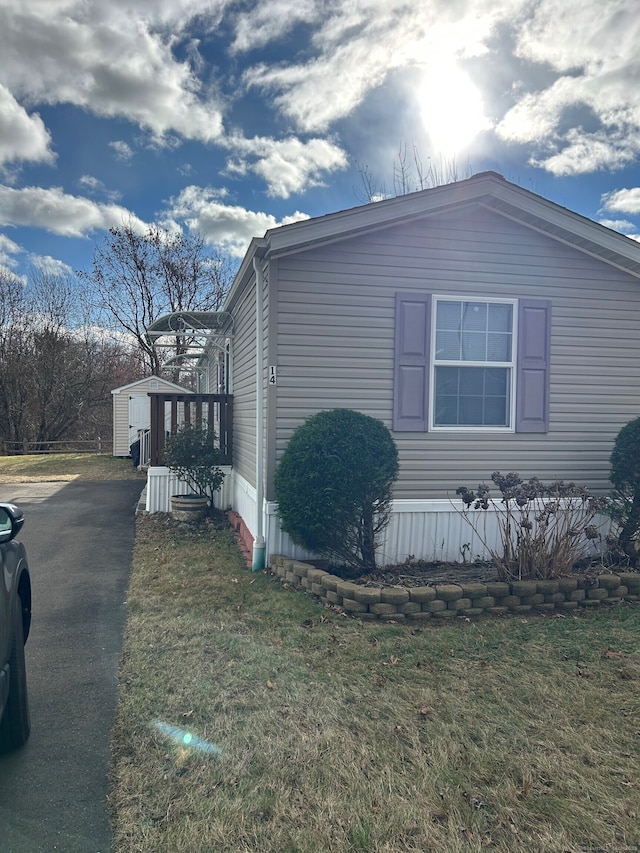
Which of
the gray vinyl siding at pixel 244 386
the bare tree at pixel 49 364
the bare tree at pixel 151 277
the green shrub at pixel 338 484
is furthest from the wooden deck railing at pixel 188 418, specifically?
the bare tree at pixel 49 364

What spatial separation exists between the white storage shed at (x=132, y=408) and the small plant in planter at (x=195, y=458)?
9.71 m

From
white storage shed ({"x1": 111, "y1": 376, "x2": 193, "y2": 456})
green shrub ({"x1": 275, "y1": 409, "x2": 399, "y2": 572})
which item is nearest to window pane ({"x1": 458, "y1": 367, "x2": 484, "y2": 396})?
green shrub ({"x1": 275, "y1": 409, "x2": 399, "y2": 572})

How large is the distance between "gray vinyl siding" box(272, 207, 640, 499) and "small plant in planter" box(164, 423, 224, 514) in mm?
2915

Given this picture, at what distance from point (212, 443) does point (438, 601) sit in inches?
187

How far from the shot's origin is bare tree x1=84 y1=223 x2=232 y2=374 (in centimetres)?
2445

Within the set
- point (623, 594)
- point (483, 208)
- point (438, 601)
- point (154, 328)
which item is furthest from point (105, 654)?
point (154, 328)

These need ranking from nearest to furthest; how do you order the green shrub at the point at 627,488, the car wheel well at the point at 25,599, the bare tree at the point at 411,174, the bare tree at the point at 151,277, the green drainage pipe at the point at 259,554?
the car wheel well at the point at 25,599 → the green shrub at the point at 627,488 → the green drainage pipe at the point at 259,554 → the bare tree at the point at 411,174 → the bare tree at the point at 151,277

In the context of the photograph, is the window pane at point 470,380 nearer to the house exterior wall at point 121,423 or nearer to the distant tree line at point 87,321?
the house exterior wall at point 121,423

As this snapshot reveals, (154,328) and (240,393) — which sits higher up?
(154,328)

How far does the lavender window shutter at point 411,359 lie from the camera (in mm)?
5672

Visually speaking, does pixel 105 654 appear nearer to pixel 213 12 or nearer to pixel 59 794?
pixel 59 794

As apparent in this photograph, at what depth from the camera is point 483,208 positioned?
5.84 meters

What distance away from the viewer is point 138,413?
17.9 m

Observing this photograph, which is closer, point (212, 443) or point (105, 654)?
point (105, 654)
